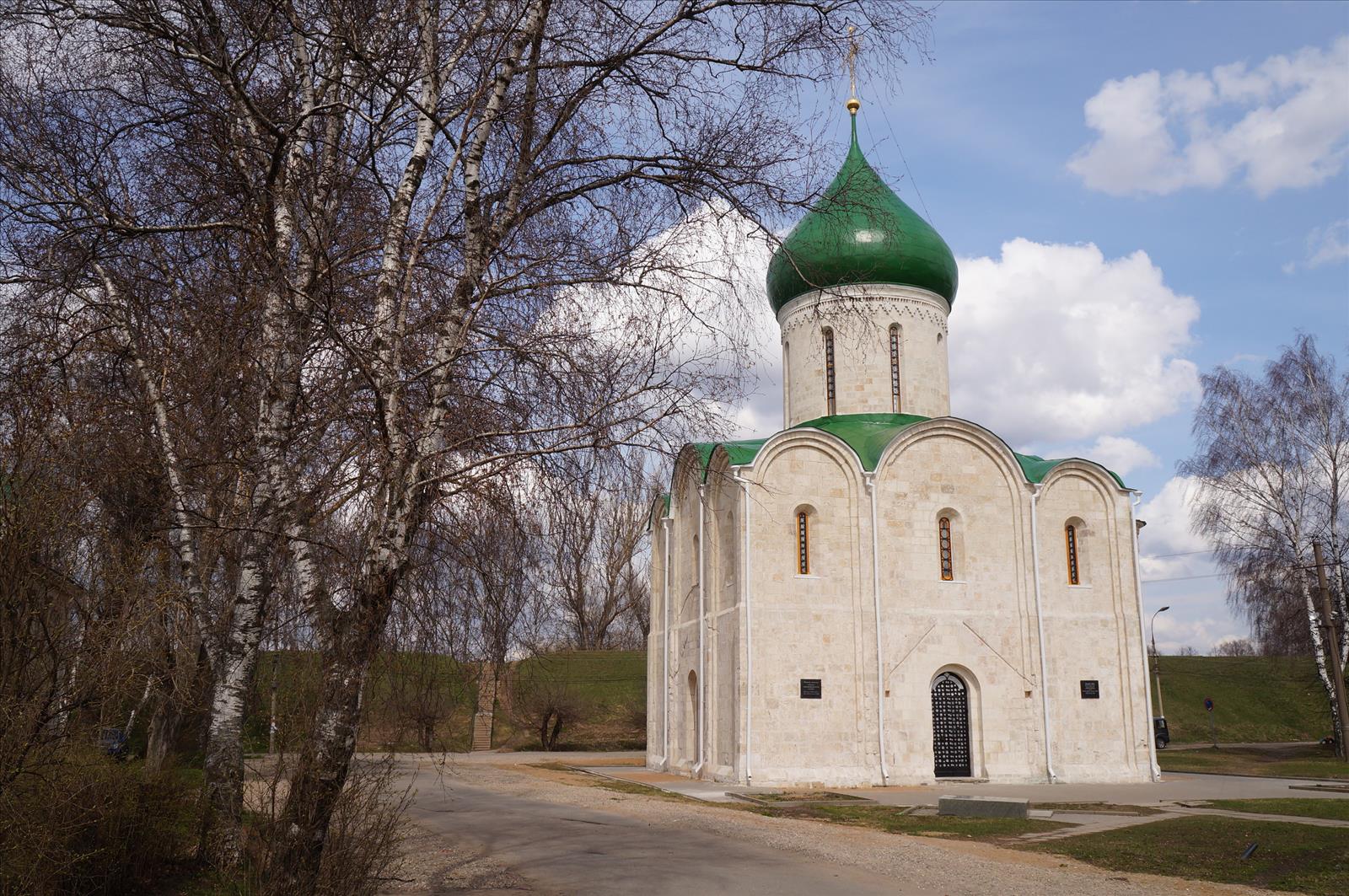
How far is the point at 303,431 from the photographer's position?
6793 mm

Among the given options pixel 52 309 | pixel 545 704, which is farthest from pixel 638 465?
pixel 545 704

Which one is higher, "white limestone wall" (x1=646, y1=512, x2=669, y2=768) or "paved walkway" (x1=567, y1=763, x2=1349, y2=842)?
"white limestone wall" (x1=646, y1=512, x2=669, y2=768)

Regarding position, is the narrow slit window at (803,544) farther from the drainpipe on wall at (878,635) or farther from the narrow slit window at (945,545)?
the narrow slit window at (945,545)

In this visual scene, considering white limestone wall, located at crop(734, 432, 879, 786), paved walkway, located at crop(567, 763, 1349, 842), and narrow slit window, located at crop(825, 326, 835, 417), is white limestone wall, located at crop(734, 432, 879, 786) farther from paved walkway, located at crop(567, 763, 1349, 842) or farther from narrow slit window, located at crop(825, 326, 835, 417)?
narrow slit window, located at crop(825, 326, 835, 417)

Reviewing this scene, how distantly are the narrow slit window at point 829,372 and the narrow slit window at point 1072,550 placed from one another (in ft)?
18.2

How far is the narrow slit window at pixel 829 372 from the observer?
2222cm

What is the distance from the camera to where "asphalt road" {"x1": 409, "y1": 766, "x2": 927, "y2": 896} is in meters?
7.79

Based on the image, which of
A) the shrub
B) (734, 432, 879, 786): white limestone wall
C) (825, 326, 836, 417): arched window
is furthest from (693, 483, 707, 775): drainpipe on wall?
the shrub

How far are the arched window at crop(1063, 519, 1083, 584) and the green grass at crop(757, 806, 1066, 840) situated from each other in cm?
832

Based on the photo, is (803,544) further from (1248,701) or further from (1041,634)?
(1248,701)

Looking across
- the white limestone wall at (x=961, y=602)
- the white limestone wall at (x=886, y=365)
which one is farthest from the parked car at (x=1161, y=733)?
the white limestone wall at (x=886, y=365)

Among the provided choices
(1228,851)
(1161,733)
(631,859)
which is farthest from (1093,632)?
(1161,733)

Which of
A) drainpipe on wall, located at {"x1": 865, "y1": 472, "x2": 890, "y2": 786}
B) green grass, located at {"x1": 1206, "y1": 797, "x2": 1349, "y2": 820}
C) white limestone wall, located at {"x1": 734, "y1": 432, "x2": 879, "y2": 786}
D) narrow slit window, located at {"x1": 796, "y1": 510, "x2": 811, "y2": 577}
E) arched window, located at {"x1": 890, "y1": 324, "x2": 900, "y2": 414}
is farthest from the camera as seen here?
arched window, located at {"x1": 890, "y1": 324, "x2": 900, "y2": 414}

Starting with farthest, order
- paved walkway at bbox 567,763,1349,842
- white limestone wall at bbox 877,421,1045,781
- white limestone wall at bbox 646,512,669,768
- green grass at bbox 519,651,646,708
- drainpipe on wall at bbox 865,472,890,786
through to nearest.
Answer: green grass at bbox 519,651,646,708
white limestone wall at bbox 646,512,669,768
white limestone wall at bbox 877,421,1045,781
drainpipe on wall at bbox 865,472,890,786
paved walkway at bbox 567,763,1349,842
